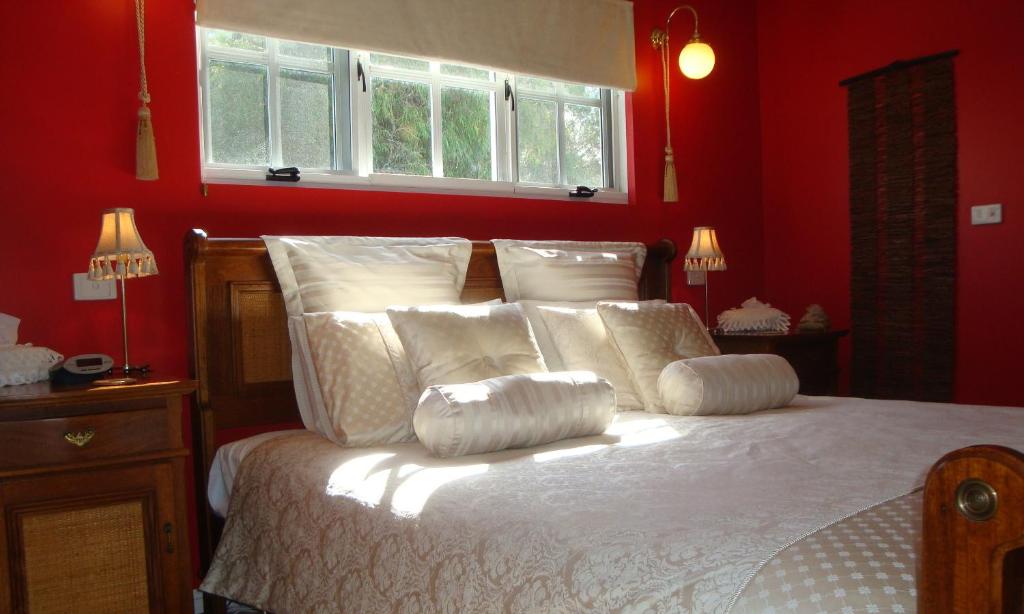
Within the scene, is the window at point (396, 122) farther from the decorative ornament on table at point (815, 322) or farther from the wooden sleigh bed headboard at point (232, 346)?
the decorative ornament on table at point (815, 322)

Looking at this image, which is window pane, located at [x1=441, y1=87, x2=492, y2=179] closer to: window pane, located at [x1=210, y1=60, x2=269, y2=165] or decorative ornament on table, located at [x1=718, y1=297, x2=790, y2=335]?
window pane, located at [x1=210, y1=60, x2=269, y2=165]

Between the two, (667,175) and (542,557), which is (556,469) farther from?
(667,175)

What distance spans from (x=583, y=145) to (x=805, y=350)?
4.32 ft

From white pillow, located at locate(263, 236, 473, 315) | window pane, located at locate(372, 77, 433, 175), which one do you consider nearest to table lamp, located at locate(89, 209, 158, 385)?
white pillow, located at locate(263, 236, 473, 315)

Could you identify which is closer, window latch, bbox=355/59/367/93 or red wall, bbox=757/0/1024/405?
window latch, bbox=355/59/367/93

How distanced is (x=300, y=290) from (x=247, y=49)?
91 centimetres

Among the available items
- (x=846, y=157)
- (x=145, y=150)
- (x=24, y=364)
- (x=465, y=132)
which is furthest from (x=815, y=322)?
(x=24, y=364)

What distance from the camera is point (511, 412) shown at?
1.95 metres

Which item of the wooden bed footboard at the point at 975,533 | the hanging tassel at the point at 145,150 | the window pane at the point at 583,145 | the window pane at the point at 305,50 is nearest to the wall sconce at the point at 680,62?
the window pane at the point at 583,145

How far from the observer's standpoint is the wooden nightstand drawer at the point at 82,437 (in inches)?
74.3

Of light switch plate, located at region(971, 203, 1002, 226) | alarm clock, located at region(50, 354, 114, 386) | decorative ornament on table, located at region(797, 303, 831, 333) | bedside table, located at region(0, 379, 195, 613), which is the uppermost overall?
light switch plate, located at region(971, 203, 1002, 226)

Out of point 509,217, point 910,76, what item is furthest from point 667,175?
point 910,76

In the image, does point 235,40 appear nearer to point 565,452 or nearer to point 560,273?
point 560,273

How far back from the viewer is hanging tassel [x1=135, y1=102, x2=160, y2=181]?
2.47 meters
